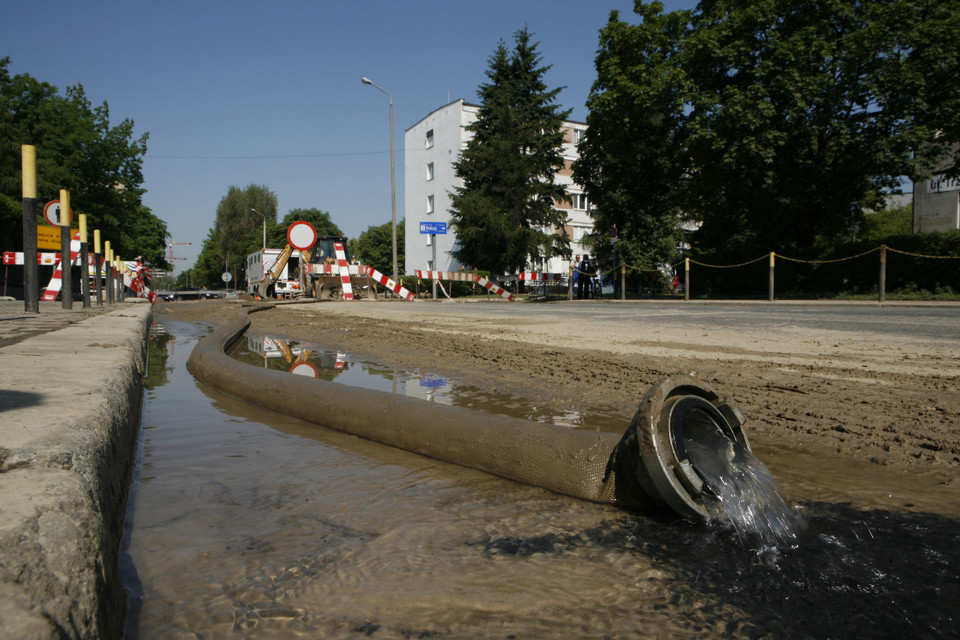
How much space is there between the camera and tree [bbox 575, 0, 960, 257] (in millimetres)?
18266

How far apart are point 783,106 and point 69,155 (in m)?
31.4

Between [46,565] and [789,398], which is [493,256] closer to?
→ [789,398]

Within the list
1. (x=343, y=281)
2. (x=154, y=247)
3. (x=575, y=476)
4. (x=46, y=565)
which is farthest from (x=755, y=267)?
(x=154, y=247)

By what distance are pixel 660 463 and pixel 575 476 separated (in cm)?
54

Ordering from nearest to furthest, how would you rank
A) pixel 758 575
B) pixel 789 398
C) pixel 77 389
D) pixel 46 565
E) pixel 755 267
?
1. pixel 46 565
2. pixel 758 575
3. pixel 77 389
4. pixel 789 398
5. pixel 755 267

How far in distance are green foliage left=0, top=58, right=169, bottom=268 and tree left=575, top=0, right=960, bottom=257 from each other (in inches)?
958

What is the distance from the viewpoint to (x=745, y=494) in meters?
2.34

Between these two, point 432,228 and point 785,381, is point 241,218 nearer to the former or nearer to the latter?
point 432,228

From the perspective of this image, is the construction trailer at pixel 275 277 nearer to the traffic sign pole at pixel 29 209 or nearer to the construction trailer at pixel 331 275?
the construction trailer at pixel 331 275

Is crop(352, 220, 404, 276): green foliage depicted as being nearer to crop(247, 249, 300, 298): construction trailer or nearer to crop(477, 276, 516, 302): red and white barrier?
crop(247, 249, 300, 298): construction trailer

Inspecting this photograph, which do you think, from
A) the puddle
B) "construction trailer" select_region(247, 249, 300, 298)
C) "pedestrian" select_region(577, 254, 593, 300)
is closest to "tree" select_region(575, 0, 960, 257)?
"pedestrian" select_region(577, 254, 593, 300)

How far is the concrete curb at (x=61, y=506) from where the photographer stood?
1.08 metres

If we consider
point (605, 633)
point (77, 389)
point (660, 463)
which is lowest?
point (605, 633)

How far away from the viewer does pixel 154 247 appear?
73.2 metres
